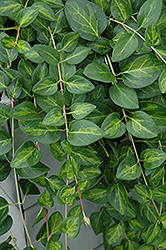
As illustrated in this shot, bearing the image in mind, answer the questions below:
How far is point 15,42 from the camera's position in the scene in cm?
45

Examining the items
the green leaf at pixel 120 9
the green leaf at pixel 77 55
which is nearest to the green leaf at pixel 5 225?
the green leaf at pixel 77 55

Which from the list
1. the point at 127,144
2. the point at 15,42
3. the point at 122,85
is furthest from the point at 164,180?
the point at 15,42

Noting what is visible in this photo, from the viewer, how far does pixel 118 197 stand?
0.54 m

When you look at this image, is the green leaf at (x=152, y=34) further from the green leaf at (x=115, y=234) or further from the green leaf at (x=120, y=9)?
the green leaf at (x=115, y=234)

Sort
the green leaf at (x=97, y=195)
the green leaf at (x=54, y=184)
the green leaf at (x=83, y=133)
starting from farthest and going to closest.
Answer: the green leaf at (x=97, y=195) → the green leaf at (x=54, y=184) → the green leaf at (x=83, y=133)

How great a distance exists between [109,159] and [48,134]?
0.54ft

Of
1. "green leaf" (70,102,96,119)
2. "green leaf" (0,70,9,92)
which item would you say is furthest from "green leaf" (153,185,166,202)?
"green leaf" (0,70,9,92)

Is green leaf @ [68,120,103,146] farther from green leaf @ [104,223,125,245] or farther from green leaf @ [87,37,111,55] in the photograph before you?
green leaf @ [104,223,125,245]

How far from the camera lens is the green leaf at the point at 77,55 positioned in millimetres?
450

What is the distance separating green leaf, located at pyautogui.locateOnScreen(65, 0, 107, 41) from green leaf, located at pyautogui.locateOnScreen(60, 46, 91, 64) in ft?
0.11

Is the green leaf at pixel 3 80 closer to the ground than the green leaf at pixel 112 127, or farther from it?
farther from it

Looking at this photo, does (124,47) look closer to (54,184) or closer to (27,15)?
(27,15)

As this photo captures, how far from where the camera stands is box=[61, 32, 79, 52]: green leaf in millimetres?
451

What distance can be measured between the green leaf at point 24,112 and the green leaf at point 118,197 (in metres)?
0.23
